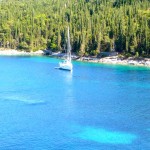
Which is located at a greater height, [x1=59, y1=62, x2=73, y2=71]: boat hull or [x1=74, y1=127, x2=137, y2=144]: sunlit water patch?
[x1=59, y1=62, x2=73, y2=71]: boat hull

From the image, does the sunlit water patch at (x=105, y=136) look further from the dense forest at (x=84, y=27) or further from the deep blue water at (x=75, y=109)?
the dense forest at (x=84, y=27)

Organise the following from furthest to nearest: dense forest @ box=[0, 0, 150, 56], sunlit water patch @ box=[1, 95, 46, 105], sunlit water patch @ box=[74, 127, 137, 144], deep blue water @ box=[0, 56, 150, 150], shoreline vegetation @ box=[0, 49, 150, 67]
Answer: dense forest @ box=[0, 0, 150, 56] → shoreline vegetation @ box=[0, 49, 150, 67] → sunlit water patch @ box=[1, 95, 46, 105] → sunlit water patch @ box=[74, 127, 137, 144] → deep blue water @ box=[0, 56, 150, 150]

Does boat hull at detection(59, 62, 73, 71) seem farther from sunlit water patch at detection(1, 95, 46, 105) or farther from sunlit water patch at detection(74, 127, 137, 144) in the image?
sunlit water patch at detection(74, 127, 137, 144)

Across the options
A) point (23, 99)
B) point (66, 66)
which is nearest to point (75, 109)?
point (23, 99)

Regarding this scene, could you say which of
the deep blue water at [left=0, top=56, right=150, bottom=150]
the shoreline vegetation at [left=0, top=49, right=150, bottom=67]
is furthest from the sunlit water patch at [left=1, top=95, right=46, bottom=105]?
the shoreline vegetation at [left=0, top=49, right=150, bottom=67]

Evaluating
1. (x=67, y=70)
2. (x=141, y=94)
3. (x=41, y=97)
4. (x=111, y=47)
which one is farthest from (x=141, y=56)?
(x=41, y=97)

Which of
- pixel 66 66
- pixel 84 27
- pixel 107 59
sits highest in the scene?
pixel 84 27

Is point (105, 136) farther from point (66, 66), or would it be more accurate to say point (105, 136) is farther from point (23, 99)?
point (66, 66)
